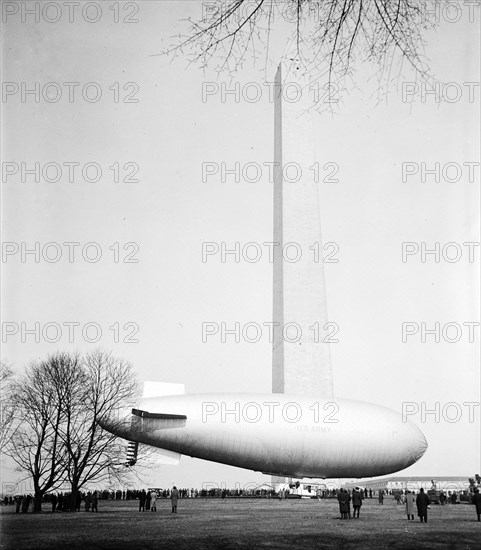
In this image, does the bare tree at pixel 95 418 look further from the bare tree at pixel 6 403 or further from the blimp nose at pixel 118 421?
the bare tree at pixel 6 403

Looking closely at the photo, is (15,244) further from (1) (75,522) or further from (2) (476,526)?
(2) (476,526)

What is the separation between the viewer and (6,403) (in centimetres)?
3269

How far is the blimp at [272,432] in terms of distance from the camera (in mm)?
32406

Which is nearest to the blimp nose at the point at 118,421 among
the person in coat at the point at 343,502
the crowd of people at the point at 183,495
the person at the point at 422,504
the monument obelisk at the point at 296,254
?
the crowd of people at the point at 183,495

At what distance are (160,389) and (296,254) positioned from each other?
708 inches

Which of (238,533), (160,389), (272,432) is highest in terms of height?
(160,389)

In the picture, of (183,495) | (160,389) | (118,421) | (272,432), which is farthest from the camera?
(183,495)

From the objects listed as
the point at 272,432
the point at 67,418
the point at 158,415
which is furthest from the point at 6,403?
the point at 272,432

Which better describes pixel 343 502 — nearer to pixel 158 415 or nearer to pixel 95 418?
pixel 158 415

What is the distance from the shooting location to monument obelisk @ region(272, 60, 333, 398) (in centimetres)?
4769

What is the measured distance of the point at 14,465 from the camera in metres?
32.6

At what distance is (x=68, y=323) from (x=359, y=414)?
14.8m

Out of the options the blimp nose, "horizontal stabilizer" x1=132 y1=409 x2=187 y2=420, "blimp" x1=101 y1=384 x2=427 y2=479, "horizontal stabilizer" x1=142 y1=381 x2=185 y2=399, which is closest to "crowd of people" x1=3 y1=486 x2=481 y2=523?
"blimp" x1=101 y1=384 x2=427 y2=479

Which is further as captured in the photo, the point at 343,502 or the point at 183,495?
the point at 183,495
